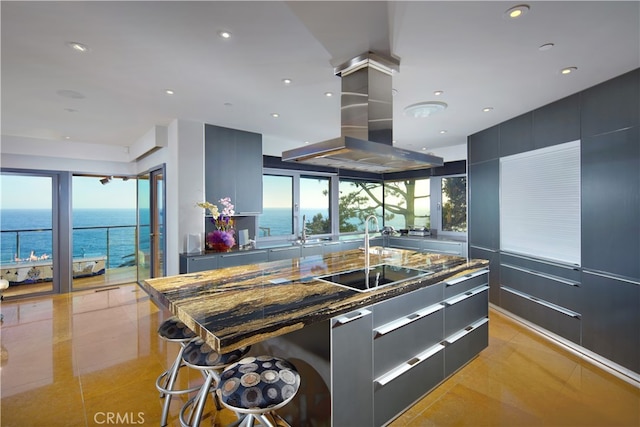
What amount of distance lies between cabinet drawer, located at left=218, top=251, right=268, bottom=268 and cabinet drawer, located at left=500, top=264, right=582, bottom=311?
10.8 feet

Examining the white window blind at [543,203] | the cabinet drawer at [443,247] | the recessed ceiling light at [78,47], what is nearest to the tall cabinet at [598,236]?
the white window blind at [543,203]

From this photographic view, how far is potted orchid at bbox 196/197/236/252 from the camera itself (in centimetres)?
405

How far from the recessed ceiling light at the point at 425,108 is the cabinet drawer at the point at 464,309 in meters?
1.96

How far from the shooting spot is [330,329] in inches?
63.7

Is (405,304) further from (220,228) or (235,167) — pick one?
(235,167)

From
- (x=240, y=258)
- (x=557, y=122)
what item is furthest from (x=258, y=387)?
(x=557, y=122)

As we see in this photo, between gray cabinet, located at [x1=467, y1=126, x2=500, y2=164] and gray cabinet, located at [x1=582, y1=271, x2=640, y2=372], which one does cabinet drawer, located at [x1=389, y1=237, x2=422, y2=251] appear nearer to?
gray cabinet, located at [x1=467, y1=126, x2=500, y2=164]

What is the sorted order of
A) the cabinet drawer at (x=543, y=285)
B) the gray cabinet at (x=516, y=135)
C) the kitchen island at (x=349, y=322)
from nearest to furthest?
the kitchen island at (x=349, y=322) < the cabinet drawer at (x=543, y=285) < the gray cabinet at (x=516, y=135)

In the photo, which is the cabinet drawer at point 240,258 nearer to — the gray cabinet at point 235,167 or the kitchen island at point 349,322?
the gray cabinet at point 235,167

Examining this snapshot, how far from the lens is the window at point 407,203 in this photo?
650cm

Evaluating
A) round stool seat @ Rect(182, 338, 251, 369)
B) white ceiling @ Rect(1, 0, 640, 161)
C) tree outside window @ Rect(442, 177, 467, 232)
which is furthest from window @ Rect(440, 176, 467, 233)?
round stool seat @ Rect(182, 338, 251, 369)

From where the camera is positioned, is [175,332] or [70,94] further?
[70,94]

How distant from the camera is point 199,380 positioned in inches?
100

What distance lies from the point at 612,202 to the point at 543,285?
1.18m
